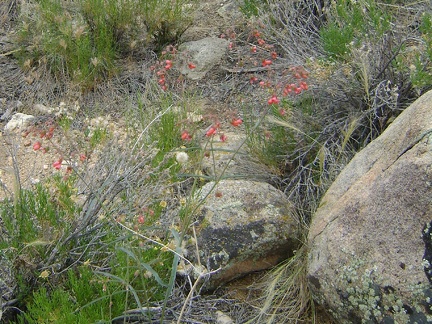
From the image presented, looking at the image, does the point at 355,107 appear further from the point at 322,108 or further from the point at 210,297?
the point at 210,297

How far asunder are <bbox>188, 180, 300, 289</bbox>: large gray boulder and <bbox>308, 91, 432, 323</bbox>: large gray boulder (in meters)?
0.34

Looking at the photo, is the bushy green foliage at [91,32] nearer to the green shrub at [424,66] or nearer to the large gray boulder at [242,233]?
the large gray boulder at [242,233]

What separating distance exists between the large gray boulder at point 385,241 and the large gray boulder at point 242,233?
0.34 metres

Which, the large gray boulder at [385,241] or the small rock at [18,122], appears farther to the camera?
the small rock at [18,122]

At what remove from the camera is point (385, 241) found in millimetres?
2264

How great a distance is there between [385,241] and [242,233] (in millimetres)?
808

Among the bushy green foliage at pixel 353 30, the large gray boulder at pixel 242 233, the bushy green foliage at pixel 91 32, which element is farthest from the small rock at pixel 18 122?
the bushy green foliage at pixel 353 30

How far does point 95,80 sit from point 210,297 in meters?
2.28

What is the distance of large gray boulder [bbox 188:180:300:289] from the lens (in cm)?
286

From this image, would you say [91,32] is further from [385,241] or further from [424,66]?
[385,241]

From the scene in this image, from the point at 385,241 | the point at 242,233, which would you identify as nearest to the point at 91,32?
→ the point at 242,233

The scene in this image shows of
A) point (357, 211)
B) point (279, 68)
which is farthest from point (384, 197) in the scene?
point (279, 68)

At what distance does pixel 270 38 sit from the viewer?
15.3 ft

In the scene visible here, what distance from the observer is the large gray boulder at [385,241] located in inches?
85.0
